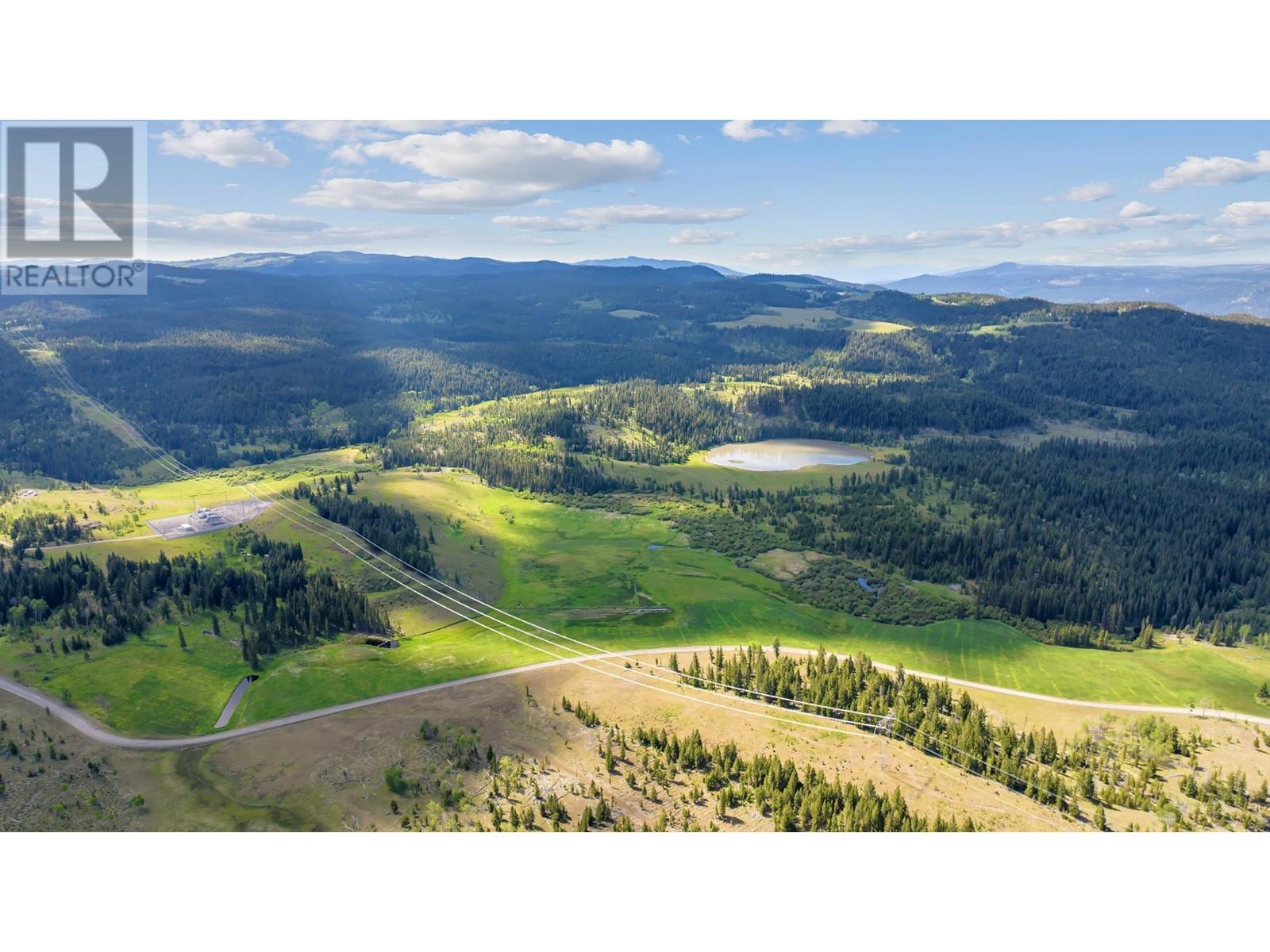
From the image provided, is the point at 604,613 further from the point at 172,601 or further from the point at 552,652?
the point at 172,601

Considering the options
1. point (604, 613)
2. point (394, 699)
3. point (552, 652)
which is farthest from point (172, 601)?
point (604, 613)

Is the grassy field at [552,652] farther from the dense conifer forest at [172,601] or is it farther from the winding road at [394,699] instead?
the dense conifer forest at [172,601]

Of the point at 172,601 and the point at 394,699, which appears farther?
the point at 172,601

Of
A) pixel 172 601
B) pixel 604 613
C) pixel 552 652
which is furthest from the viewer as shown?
pixel 604 613

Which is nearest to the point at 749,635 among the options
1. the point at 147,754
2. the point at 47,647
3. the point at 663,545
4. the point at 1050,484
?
the point at 663,545

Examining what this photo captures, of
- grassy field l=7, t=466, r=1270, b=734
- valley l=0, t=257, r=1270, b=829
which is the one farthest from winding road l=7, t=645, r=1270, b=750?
grassy field l=7, t=466, r=1270, b=734

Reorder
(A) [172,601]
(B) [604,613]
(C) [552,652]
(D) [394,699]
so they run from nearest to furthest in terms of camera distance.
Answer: (D) [394,699] → (C) [552,652] → (A) [172,601] → (B) [604,613]

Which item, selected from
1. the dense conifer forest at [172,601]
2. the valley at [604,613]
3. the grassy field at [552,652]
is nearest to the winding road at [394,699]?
the valley at [604,613]
